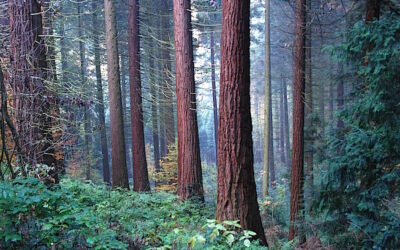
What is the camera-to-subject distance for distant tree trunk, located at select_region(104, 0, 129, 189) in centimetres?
1088

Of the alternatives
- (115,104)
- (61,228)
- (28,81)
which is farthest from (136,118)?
(61,228)

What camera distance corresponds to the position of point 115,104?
10953mm

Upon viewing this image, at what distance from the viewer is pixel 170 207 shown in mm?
7883

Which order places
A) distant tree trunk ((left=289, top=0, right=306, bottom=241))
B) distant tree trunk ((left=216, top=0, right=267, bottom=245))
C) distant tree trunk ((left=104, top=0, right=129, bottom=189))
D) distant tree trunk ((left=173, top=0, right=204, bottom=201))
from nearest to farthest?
distant tree trunk ((left=216, top=0, right=267, bottom=245)) < distant tree trunk ((left=173, top=0, right=204, bottom=201)) < distant tree trunk ((left=289, top=0, right=306, bottom=241)) < distant tree trunk ((left=104, top=0, right=129, bottom=189))

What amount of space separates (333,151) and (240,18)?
3.24 meters

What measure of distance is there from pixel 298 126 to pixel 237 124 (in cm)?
498

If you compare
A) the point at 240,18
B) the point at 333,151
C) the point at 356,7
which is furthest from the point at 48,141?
the point at 356,7

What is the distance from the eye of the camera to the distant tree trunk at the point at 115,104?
10883mm

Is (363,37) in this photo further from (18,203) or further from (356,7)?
(18,203)

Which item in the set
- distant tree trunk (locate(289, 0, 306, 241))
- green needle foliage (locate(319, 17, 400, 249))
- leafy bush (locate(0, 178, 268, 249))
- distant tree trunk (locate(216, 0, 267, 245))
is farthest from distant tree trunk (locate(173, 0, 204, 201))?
green needle foliage (locate(319, 17, 400, 249))

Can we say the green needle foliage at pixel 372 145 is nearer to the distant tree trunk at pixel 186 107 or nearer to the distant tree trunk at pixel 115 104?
the distant tree trunk at pixel 186 107

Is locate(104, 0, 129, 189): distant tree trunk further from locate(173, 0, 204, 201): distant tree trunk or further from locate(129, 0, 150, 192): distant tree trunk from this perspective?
locate(173, 0, 204, 201): distant tree trunk

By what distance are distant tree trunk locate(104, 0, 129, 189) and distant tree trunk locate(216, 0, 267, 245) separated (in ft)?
21.1

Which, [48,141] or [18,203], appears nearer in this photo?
[18,203]
